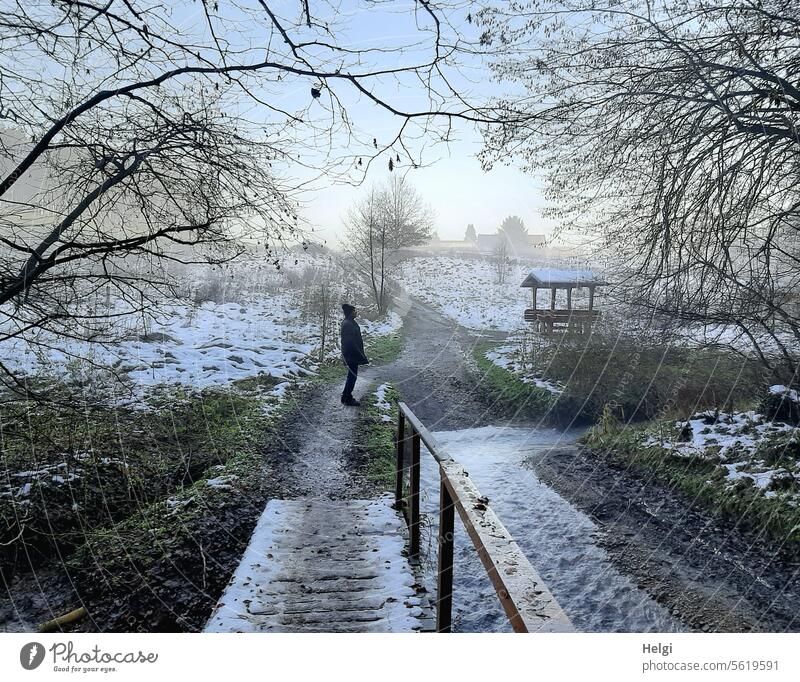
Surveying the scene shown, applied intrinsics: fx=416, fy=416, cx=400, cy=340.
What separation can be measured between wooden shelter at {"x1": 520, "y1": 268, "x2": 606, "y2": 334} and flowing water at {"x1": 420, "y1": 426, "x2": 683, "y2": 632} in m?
1.08

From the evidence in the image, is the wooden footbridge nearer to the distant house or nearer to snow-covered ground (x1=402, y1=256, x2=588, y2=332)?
snow-covered ground (x1=402, y1=256, x2=588, y2=332)

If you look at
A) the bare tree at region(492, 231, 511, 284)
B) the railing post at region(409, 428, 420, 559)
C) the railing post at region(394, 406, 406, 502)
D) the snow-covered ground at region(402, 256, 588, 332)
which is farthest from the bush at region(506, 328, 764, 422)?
the railing post at region(394, 406, 406, 502)

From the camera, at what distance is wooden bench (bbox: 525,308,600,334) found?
1871 millimetres

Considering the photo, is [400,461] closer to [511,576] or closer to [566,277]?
[566,277]

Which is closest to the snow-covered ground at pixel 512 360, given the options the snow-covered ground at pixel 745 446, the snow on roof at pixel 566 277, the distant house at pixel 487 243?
the snow on roof at pixel 566 277

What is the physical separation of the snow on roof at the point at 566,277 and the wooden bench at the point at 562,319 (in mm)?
129

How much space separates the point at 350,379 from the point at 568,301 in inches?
42.6

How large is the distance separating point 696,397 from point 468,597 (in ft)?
5.18

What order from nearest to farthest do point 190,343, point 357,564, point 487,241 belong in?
point 190,343
point 357,564
point 487,241

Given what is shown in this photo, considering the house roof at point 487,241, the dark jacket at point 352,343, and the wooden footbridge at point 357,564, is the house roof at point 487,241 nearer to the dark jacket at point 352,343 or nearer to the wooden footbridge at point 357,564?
the dark jacket at point 352,343

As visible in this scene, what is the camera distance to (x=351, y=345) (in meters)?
1.98

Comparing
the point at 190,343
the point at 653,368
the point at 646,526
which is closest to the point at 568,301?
the point at 653,368

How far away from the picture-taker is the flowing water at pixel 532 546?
2158mm
